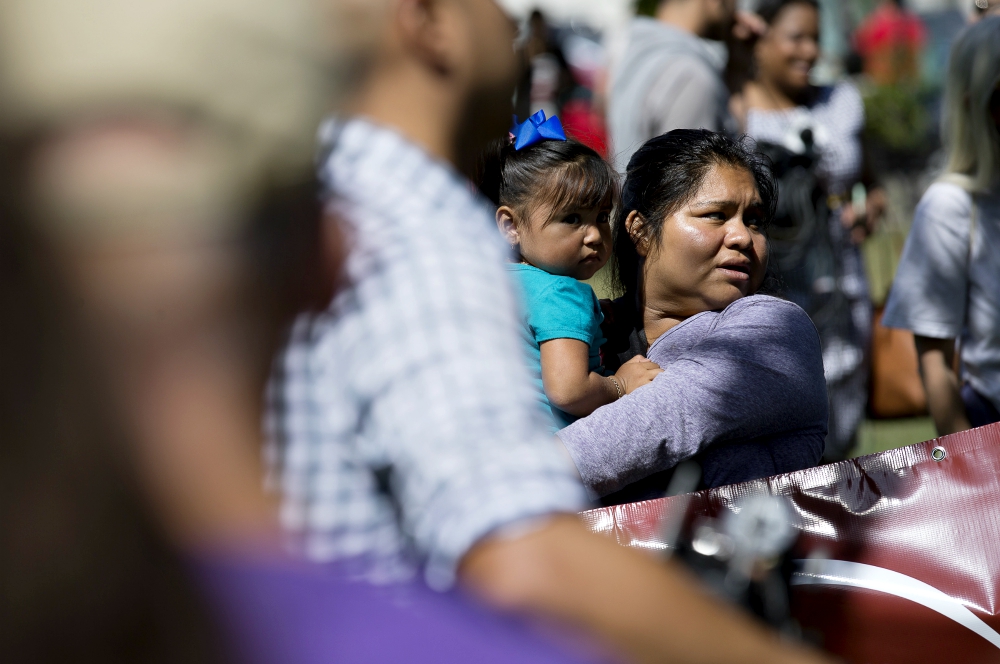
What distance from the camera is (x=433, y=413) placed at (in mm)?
708

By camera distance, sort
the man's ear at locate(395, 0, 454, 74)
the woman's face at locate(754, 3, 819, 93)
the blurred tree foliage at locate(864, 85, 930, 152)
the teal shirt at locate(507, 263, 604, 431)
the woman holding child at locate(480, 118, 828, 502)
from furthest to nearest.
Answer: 1. the blurred tree foliage at locate(864, 85, 930, 152)
2. the woman's face at locate(754, 3, 819, 93)
3. the teal shirt at locate(507, 263, 604, 431)
4. the woman holding child at locate(480, 118, 828, 502)
5. the man's ear at locate(395, 0, 454, 74)

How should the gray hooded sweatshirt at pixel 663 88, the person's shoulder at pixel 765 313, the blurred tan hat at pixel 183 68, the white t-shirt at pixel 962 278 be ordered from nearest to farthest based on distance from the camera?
the blurred tan hat at pixel 183 68, the person's shoulder at pixel 765 313, the white t-shirt at pixel 962 278, the gray hooded sweatshirt at pixel 663 88

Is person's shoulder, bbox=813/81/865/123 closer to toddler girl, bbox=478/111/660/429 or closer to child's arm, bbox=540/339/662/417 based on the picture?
toddler girl, bbox=478/111/660/429

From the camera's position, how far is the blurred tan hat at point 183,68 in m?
0.62

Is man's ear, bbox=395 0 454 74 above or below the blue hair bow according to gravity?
above

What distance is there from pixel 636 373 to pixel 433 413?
56.2 inches

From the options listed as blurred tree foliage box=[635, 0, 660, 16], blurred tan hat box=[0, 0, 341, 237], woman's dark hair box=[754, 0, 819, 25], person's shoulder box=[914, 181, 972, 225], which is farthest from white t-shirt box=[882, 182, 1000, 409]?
blurred tan hat box=[0, 0, 341, 237]

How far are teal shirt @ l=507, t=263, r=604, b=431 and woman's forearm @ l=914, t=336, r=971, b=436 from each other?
127 cm

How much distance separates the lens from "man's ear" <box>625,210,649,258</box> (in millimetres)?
2293

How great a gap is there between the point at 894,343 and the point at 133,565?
12.2 ft

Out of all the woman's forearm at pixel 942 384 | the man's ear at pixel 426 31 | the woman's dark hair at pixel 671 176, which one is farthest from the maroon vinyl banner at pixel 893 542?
the woman's forearm at pixel 942 384

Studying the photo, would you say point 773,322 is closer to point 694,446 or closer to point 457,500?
Result: point 694,446

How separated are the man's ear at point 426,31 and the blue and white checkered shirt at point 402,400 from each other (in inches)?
2.6

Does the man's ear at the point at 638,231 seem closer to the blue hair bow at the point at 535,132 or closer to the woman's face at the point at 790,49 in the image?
the blue hair bow at the point at 535,132
